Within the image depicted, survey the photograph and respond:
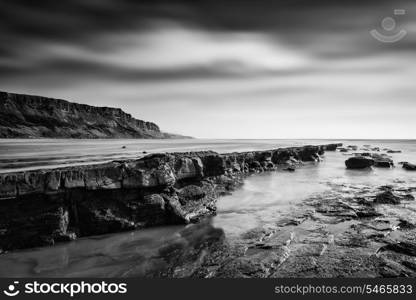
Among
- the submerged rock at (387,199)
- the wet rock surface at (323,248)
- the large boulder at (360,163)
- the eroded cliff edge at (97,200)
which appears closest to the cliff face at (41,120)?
the large boulder at (360,163)

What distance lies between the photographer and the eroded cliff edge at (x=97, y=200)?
12.9 metres

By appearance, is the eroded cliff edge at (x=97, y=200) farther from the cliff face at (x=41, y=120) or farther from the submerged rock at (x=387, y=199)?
the cliff face at (x=41, y=120)

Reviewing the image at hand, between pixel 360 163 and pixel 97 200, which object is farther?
pixel 360 163

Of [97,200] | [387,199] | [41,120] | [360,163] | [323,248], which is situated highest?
[41,120]

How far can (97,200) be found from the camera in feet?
49.5

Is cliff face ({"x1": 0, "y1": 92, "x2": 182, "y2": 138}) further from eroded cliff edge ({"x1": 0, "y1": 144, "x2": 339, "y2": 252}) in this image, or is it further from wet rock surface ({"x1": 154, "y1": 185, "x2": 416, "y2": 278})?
wet rock surface ({"x1": 154, "y1": 185, "x2": 416, "y2": 278})

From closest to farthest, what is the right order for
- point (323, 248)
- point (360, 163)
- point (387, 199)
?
point (323, 248) → point (387, 199) → point (360, 163)

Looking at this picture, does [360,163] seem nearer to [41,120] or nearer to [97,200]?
[97,200]

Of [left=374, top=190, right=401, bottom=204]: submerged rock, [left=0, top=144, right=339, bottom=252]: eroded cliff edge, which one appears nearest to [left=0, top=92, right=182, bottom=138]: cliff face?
[left=0, top=144, right=339, bottom=252]: eroded cliff edge

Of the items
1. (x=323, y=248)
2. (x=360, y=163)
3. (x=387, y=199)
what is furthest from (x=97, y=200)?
(x=360, y=163)

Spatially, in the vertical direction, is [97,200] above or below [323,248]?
above

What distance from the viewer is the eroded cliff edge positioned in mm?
12867

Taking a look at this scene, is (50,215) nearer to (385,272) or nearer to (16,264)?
(16,264)

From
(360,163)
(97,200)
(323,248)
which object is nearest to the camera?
(323,248)
